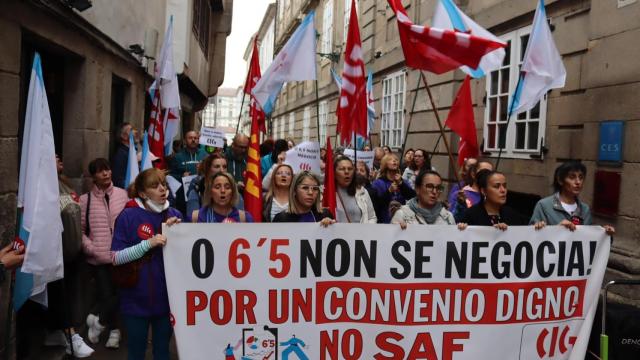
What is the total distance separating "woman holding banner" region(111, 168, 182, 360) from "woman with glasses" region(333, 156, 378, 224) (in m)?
1.90

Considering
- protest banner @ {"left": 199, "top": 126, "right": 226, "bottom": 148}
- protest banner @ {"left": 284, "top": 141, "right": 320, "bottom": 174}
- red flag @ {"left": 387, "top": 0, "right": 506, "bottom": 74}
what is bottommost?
protest banner @ {"left": 284, "top": 141, "right": 320, "bottom": 174}

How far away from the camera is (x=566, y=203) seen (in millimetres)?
4707

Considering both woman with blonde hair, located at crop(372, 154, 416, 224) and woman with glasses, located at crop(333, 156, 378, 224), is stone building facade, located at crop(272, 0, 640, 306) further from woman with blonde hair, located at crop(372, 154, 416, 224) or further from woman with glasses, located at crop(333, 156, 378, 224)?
woman with glasses, located at crop(333, 156, 378, 224)

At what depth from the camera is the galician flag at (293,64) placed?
535 cm

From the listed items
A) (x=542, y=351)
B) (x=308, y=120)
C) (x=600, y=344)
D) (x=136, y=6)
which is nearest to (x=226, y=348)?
(x=542, y=351)

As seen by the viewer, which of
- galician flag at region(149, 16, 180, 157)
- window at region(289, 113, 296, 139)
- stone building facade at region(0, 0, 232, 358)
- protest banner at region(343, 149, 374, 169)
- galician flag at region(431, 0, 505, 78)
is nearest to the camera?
stone building facade at region(0, 0, 232, 358)

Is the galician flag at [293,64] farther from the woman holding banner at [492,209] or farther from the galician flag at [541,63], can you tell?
the galician flag at [541,63]

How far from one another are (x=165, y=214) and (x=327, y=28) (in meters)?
23.2

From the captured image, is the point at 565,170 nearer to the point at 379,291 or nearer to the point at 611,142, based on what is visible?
the point at 379,291

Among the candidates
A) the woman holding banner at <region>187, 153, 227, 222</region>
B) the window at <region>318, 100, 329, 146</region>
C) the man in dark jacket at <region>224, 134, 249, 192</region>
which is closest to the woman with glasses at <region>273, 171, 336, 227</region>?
the woman holding banner at <region>187, 153, 227, 222</region>

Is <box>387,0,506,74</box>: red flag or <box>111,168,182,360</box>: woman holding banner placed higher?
<box>387,0,506,74</box>: red flag

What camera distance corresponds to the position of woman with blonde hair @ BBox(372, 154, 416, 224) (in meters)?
6.16

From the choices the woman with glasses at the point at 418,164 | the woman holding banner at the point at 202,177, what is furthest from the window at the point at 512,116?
the woman holding banner at the point at 202,177

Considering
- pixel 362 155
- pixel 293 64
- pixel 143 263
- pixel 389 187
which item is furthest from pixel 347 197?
pixel 362 155
